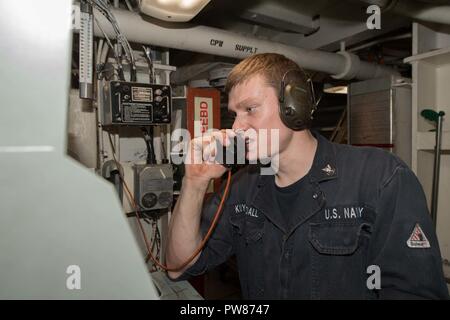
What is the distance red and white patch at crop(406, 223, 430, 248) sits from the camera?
37.8 inches

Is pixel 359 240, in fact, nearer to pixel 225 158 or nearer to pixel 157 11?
pixel 225 158

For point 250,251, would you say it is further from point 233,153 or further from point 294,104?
point 294,104

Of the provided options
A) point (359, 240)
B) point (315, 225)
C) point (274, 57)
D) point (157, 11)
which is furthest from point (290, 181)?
point (157, 11)

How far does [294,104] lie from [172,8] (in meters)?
0.70

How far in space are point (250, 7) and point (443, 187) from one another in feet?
5.78

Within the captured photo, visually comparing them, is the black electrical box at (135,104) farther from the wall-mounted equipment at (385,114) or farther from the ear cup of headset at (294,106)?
the wall-mounted equipment at (385,114)

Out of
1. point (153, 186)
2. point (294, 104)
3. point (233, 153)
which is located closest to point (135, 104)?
point (153, 186)

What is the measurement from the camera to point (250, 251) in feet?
4.25

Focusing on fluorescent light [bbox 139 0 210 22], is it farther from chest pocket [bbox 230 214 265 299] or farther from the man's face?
chest pocket [bbox 230 214 265 299]

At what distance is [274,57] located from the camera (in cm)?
129

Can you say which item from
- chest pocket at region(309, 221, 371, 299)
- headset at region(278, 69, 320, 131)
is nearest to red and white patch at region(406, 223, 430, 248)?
chest pocket at region(309, 221, 371, 299)

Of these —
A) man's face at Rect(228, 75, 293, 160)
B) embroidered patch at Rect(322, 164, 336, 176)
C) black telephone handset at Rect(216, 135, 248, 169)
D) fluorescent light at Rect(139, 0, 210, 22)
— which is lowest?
embroidered patch at Rect(322, 164, 336, 176)

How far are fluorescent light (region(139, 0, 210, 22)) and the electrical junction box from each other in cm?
77

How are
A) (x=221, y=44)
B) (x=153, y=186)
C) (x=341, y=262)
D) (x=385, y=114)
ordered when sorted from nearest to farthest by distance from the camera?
(x=341, y=262)
(x=153, y=186)
(x=221, y=44)
(x=385, y=114)
